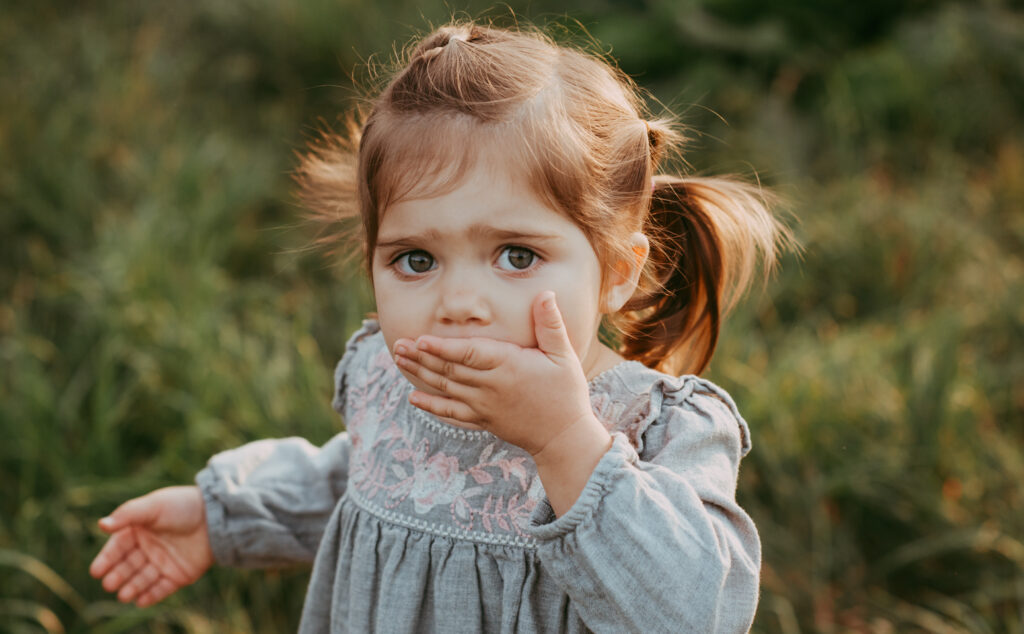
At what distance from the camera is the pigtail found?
4.73ft

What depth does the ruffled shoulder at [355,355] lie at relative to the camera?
5.09ft

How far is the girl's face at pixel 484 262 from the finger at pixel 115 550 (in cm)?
71

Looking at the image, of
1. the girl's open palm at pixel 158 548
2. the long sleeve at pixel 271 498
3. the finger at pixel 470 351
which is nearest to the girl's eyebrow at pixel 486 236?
the finger at pixel 470 351

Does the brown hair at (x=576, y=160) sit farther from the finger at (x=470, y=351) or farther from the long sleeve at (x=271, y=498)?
the long sleeve at (x=271, y=498)

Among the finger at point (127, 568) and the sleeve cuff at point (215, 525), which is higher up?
the sleeve cuff at point (215, 525)

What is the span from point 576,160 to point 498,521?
0.49 meters

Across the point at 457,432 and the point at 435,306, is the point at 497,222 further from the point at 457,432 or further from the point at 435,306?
the point at 457,432

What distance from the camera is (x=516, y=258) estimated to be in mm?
1146

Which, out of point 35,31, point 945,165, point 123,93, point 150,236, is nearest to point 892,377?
point 945,165

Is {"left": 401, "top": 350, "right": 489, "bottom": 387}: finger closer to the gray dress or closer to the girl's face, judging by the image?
the girl's face

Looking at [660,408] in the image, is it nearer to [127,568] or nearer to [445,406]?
[445,406]

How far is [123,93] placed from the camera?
4496 millimetres

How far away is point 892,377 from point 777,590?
817 millimetres

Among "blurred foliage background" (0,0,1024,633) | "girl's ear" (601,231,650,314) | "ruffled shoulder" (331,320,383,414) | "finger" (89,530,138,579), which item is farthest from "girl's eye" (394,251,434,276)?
"finger" (89,530,138,579)
